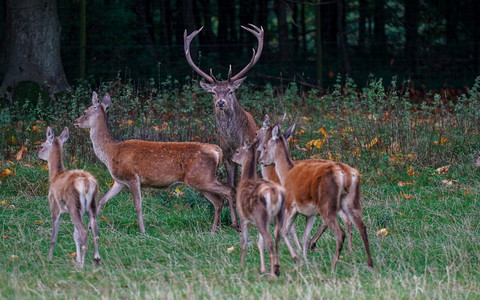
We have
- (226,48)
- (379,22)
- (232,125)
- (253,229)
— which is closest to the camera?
(253,229)

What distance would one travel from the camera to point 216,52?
1852 cm

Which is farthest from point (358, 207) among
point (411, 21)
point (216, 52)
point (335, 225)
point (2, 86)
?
point (411, 21)

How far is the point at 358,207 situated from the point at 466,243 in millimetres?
1082

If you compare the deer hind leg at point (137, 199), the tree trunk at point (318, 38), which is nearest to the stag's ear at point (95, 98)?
the deer hind leg at point (137, 199)

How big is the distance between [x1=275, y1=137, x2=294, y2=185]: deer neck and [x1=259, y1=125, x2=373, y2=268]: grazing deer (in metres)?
0.15

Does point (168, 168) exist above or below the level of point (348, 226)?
above

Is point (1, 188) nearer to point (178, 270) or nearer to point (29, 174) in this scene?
point (29, 174)

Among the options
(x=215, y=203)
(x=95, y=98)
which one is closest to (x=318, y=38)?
(x=95, y=98)

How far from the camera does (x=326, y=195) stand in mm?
6332

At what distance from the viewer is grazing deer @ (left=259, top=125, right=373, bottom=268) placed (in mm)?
6301

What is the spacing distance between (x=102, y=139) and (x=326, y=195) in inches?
131

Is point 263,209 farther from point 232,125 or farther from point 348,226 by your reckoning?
point 232,125

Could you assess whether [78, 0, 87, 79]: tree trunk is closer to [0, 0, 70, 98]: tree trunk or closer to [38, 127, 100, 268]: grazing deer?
[0, 0, 70, 98]: tree trunk

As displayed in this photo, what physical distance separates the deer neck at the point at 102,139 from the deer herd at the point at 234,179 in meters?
0.01
